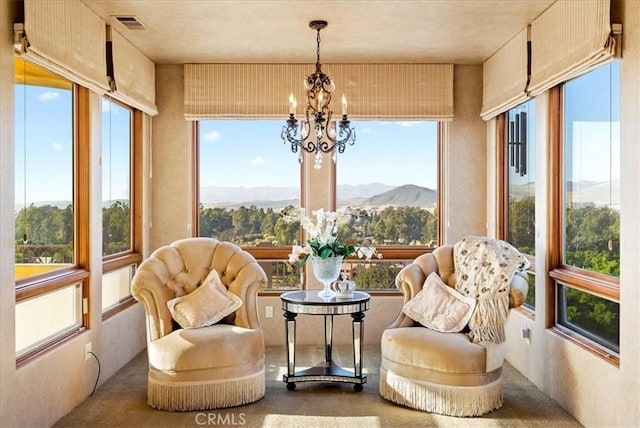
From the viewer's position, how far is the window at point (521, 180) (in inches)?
199

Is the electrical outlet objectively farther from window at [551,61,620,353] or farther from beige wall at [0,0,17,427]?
beige wall at [0,0,17,427]

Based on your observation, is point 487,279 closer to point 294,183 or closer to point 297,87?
point 294,183

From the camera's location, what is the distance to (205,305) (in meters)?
4.42

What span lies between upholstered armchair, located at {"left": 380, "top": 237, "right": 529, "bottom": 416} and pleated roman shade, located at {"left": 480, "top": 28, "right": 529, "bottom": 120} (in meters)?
1.30

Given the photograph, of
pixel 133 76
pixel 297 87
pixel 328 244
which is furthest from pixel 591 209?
pixel 133 76

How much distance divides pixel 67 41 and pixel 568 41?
319 centimetres

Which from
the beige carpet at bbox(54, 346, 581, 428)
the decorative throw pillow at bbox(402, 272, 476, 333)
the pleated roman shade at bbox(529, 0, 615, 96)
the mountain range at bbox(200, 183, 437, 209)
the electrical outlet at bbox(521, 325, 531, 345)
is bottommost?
the beige carpet at bbox(54, 346, 581, 428)

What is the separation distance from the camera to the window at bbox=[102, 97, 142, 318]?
5035mm

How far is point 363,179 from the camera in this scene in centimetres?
620

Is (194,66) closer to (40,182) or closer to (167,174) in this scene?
(167,174)

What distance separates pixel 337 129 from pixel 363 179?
1.85ft

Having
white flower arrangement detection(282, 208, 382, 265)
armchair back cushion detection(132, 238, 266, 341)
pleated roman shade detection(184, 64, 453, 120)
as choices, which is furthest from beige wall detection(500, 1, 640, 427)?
pleated roman shade detection(184, 64, 453, 120)

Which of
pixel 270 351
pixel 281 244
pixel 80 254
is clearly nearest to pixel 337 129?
pixel 281 244

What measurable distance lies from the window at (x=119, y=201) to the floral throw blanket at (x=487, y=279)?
280 cm
